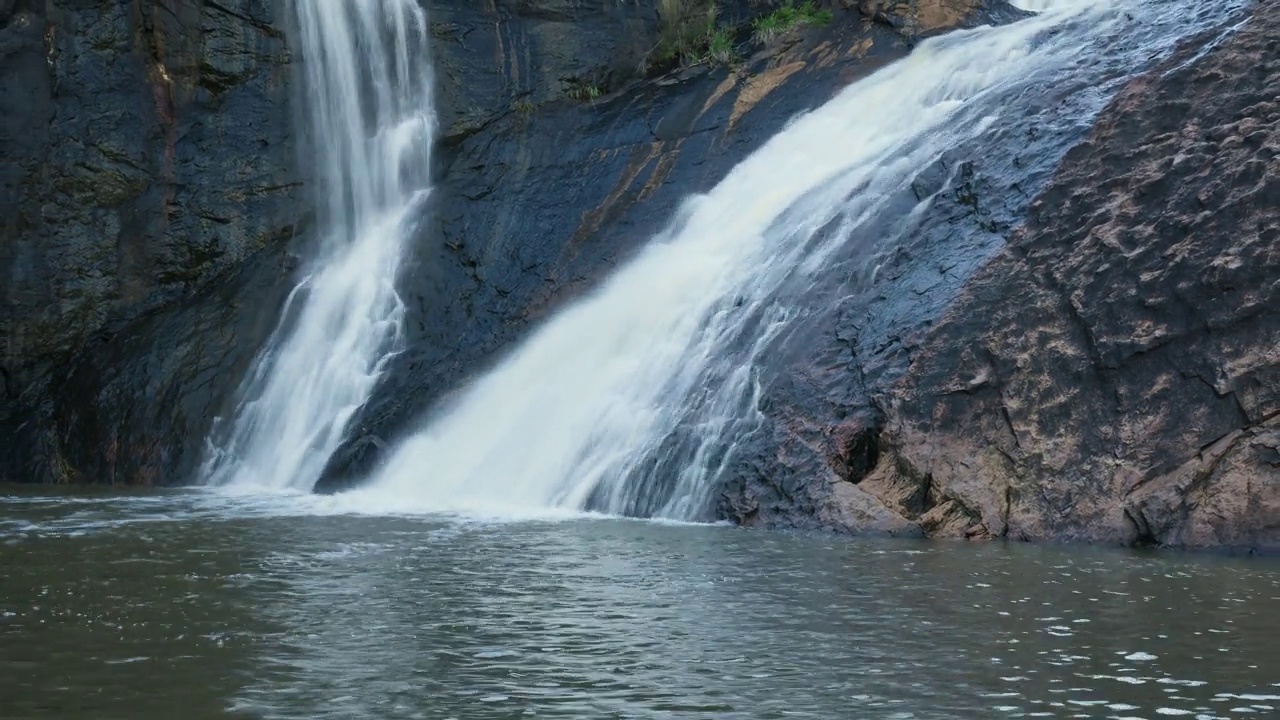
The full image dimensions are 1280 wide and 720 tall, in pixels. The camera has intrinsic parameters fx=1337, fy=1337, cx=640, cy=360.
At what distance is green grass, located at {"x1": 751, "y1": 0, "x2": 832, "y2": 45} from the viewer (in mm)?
21766

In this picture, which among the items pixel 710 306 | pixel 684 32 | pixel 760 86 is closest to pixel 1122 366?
pixel 710 306

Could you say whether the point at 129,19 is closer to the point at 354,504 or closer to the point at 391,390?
the point at 391,390

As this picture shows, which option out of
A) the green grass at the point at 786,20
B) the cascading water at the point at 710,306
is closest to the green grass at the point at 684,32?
the green grass at the point at 786,20

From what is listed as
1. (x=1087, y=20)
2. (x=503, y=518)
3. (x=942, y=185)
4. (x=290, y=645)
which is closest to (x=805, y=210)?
(x=942, y=185)

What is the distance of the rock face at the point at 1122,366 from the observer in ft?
37.0

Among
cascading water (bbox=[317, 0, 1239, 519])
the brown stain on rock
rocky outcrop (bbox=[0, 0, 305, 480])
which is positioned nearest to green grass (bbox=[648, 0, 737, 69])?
the brown stain on rock

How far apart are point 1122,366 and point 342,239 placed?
1351 cm

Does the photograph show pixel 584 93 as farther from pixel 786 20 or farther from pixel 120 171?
pixel 120 171

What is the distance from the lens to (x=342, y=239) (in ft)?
71.2

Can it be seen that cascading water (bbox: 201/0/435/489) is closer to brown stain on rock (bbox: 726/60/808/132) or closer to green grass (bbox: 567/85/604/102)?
green grass (bbox: 567/85/604/102)

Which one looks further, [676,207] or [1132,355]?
[676,207]

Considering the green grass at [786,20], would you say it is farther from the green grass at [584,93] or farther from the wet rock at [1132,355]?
the wet rock at [1132,355]

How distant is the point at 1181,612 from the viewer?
25.7 ft

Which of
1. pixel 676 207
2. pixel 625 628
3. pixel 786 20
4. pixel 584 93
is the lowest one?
pixel 625 628
